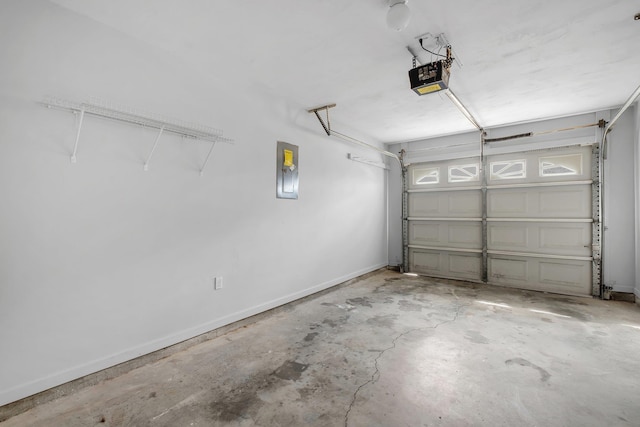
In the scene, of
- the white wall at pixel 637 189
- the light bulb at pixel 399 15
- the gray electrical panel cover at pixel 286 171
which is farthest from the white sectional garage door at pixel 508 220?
the light bulb at pixel 399 15

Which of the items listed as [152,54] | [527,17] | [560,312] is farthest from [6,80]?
[560,312]

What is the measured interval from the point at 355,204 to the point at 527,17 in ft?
11.2

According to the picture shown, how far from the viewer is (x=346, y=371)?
2.22 metres

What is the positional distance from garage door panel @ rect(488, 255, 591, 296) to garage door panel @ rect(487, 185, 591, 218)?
720 millimetres

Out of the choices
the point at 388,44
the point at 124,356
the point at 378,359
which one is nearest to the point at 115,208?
the point at 124,356

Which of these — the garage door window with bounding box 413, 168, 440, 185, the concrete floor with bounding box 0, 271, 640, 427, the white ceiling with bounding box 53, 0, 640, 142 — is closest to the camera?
the concrete floor with bounding box 0, 271, 640, 427

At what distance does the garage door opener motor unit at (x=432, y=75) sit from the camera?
7.67 ft

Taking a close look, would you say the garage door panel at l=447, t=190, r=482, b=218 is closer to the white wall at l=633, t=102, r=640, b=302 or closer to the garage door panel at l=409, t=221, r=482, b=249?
the garage door panel at l=409, t=221, r=482, b=249

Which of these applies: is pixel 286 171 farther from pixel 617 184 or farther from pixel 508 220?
pixel 617 184

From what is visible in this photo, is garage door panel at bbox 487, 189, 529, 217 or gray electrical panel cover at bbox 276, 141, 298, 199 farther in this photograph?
garage door panel at bbox 487, 189, 529, 217

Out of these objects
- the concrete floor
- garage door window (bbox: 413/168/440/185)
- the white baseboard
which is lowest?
the concrete floor

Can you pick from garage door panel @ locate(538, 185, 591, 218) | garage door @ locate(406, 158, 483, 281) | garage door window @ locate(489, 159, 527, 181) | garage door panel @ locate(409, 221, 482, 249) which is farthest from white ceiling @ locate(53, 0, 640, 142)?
garage door panel @ locate(409, 221, 482, 249)

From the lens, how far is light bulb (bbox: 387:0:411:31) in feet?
6.02

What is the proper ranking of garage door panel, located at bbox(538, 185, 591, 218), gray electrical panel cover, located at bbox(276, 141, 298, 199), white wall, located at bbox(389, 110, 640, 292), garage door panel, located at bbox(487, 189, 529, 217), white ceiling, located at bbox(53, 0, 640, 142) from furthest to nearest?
1. garage door panel, located at bbox(487, 189, 529, 217)
2. garage door panel, located at bbox(538, 185, 591, 218)
3. white wall, located at bbox(389, 110, 640, 292)
4. gray electrical panel cover, located at bbox(276, 141, 298, 199)
5. white ceiling, located at bbox(53, 0, 640, 142)
